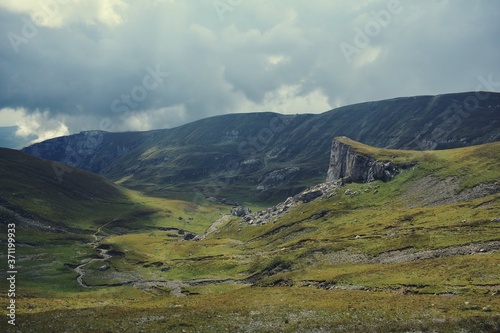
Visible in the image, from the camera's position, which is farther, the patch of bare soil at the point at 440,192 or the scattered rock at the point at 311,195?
the scattered rock at the point at 311,195

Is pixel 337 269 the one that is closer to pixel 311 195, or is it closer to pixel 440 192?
pixel 440 192

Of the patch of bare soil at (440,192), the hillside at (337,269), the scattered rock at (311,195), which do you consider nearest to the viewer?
the hillside at (337,269)

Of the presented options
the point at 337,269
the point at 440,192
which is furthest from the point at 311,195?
the point at 337,269

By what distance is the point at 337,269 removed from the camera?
263 feet

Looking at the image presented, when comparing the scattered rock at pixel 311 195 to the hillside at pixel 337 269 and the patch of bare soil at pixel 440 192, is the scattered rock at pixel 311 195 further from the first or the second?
the patch of bare soil at pixel 440 192

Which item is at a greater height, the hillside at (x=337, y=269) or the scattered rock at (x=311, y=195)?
the scattered rock at (x=311, y=195)

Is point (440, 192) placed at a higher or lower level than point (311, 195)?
lower

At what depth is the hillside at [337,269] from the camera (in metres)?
A: 44.9

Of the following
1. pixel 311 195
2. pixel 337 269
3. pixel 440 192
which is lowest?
pixel 337 269

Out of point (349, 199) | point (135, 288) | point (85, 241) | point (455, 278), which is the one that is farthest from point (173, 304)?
point (85, 241)

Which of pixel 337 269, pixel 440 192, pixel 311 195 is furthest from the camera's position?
pixel 311 195

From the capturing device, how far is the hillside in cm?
4494

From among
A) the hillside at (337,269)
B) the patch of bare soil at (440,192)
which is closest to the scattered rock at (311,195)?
the hillside at (337,269)

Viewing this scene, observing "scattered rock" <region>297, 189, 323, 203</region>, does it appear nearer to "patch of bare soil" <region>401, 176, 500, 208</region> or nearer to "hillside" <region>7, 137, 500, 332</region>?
"hillside" <region>7, 137, 500, 332</region>
